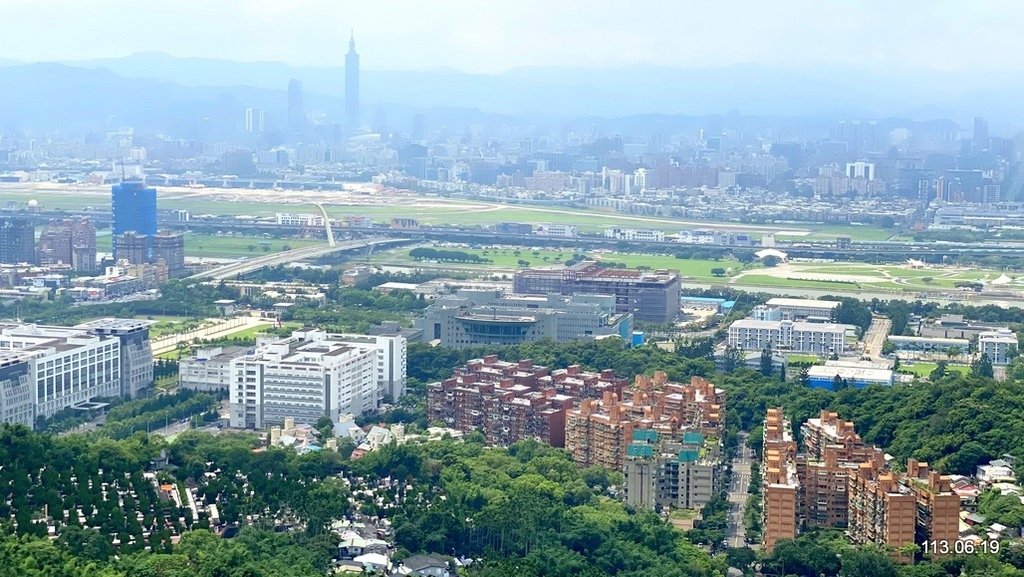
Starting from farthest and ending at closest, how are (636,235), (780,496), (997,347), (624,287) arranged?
1. (636,235)
2. (624,287)
3. (997,347)
4. (780,496)

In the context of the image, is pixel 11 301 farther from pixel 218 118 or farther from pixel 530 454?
pixel 218 118

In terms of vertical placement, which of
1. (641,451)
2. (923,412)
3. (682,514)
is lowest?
(682,514)

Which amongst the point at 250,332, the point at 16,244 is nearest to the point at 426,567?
the point at 250,332

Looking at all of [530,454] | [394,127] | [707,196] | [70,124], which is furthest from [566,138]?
[530,454]

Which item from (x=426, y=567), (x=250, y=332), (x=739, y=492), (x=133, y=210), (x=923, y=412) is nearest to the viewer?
(x=426, y=567)

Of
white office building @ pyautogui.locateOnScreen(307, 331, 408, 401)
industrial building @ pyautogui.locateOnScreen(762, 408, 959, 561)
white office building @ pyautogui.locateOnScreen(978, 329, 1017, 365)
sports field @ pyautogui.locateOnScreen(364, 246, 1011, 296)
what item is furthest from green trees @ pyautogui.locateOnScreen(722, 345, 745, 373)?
sports field @ pyautogui.locateOnScreen(364, 246, 1011, 296)

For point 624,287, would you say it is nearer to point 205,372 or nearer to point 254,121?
point 205,372

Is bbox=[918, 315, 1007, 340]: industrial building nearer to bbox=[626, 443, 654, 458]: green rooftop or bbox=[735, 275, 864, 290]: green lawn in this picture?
bbox=[735, 275, 864, 290]: green lawn
